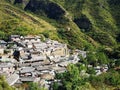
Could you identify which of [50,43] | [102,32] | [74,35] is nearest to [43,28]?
[74,35]

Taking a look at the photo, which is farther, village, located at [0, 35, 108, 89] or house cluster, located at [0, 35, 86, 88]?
house cluster, located at [0, 35, 86, 88]

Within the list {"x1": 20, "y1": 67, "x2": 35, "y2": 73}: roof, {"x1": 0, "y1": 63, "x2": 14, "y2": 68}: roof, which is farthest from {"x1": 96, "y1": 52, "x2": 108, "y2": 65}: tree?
{"x1": 0, "y1": 63, "x2": 14, "y2": 68}: roof

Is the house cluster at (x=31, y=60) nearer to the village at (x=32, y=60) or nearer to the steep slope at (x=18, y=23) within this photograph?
the village at (x=32, y=60)

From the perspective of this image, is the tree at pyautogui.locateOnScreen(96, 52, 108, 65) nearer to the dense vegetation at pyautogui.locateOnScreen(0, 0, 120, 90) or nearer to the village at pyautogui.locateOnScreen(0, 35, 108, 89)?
the dense vegetation at pyautogui.locateOnScreen(0, 0, 120, 90)

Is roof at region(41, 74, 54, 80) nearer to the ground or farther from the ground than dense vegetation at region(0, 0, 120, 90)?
farther from the ground

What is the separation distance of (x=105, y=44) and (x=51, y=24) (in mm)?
28300

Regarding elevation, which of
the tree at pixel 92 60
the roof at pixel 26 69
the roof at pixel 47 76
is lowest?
the tree at pixel 92 60

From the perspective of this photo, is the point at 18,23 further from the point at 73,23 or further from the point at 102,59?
the point at 102,59

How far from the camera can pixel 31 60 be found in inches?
3194

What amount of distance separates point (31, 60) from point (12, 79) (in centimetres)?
1873

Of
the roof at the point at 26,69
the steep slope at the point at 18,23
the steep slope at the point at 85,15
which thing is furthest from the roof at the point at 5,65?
the steep slope at the point at 85,15

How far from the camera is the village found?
6681cm

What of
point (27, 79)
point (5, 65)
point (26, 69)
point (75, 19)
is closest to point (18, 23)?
point (75, 19)

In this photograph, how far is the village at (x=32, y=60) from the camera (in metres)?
66.8
